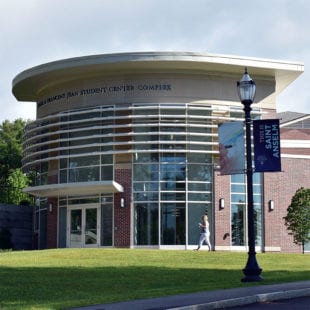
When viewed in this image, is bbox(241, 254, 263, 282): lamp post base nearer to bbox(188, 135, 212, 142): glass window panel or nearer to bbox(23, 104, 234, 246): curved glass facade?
bbox(23, 104, 234, 246): curved glass facade

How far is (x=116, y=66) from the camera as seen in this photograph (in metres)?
36.1

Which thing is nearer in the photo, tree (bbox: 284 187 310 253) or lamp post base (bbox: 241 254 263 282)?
lamp post base (bbox: 241 254 263 282)

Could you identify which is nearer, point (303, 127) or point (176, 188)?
point (176, 188)

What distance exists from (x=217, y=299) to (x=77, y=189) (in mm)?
23840

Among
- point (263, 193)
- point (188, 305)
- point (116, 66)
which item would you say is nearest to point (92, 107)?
point (116, 66)

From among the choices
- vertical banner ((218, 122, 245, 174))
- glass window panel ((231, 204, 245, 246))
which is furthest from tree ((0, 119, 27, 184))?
vertical banner ((218, 122, 245, 174))

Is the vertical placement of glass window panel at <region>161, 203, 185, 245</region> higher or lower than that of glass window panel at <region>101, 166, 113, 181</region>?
lower

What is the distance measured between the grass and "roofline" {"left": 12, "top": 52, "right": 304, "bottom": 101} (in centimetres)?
1095

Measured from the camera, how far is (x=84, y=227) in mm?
36875

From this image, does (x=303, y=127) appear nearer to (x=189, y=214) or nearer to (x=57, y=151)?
(x=189, y=214)

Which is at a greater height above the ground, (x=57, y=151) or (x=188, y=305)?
(x=57, y=151)

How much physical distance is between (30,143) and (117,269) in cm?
1976

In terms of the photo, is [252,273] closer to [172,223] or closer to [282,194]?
[172,223]

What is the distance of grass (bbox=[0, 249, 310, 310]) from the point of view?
47.3 feet
